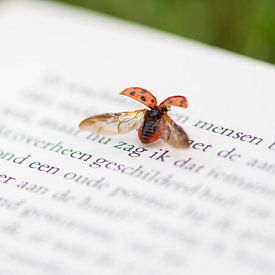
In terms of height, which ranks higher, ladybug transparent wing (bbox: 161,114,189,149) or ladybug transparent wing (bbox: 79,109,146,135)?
ladybug transparent wing (bbox: 79,109,146,135)

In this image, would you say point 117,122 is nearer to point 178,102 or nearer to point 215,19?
point 178,102

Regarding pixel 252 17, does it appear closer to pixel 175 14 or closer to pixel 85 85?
pixel 175 14

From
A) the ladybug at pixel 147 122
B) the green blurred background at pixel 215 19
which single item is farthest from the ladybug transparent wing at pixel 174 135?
the green blurred background at pixel 215 19

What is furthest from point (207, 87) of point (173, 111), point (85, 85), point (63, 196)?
point (63, 196)

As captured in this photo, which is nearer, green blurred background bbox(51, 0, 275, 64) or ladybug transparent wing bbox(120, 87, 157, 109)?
ladybug transparent wing bbox(120, 87, 157, 109)

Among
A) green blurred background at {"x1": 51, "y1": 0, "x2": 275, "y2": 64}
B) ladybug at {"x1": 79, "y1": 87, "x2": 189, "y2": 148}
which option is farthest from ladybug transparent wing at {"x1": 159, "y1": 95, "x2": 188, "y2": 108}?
green blurred background at {"x1": 51, "y1": 0, "x2": 275, "y2": 64}

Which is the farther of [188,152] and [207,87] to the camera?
[207,87]

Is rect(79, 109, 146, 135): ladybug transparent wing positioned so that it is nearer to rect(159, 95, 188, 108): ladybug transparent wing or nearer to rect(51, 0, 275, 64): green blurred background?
rect(159, 95, 188, 108): ladybug transparent wing

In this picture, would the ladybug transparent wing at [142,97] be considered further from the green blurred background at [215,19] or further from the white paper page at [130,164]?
the green blurred background at [215,19]
